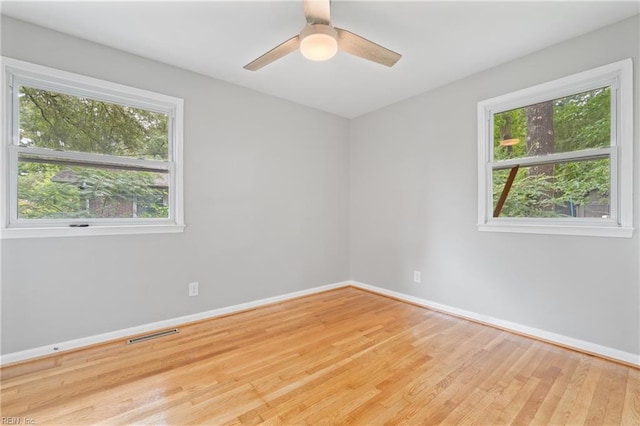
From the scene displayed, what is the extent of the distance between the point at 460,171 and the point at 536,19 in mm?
1381

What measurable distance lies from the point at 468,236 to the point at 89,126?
3.71 meters

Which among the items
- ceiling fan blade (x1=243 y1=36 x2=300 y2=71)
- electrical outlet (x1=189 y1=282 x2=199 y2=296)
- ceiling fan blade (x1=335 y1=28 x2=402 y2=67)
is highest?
ceiling fan blade (x1=243 y1=36 x2=300 y2=71)

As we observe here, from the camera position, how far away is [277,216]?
11.7 ft

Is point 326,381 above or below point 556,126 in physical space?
below

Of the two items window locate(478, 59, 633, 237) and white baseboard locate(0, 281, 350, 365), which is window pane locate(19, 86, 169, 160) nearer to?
white baseboard locate(0, 281, 350, 365)

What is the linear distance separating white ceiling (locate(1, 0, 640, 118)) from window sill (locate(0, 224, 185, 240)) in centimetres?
156

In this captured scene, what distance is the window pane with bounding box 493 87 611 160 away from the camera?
2.30 metres

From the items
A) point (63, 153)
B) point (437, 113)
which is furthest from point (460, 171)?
point (63, 153)

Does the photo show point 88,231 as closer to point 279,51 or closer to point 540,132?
point 279,51

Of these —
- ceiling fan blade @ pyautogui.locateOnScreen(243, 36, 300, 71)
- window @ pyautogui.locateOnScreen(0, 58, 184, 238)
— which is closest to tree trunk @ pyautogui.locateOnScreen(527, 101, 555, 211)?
ceiling fan blade @ pyautogui.locateOnScreen(243, 36, 300, 71)

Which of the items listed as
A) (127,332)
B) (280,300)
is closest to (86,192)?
(127,332)

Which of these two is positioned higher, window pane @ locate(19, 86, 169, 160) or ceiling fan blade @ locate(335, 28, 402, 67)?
ceiling fan blade @ locate(335, 28, 402, 67)

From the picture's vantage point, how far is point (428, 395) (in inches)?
68.8

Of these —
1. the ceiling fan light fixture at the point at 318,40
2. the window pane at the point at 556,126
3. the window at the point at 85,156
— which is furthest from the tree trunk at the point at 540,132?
the window at the point at 85,156
